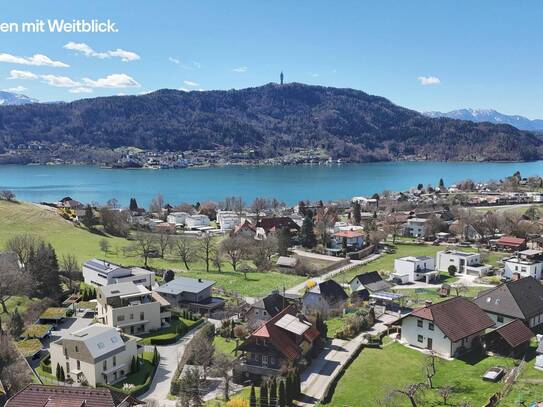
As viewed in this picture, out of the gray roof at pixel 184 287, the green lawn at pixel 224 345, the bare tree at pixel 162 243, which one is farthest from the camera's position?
the bare tree at pixel 162 243

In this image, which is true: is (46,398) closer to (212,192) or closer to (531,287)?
Answer: (531,287)

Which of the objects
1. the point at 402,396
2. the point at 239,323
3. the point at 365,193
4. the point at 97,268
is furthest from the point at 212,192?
the point at 402,396

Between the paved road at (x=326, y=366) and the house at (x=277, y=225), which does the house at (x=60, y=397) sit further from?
the house at (x=277, y=225)

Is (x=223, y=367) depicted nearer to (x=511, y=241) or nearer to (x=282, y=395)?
(x=282, y=395)

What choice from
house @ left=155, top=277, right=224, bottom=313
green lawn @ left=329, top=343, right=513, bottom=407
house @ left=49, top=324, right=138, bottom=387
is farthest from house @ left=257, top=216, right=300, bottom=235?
house @ left=49, top=324, right=138, bottom=387

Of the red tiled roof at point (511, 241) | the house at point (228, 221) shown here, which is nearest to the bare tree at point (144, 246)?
the house at point (228, 221)

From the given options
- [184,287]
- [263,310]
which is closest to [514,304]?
[263,310]

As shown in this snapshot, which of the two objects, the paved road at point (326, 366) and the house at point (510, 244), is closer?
the paved road at point (326, 366)
